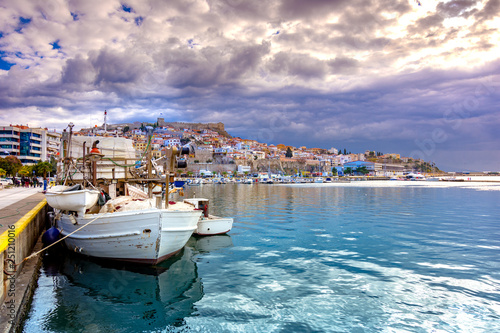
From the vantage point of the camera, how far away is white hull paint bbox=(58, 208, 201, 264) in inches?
327

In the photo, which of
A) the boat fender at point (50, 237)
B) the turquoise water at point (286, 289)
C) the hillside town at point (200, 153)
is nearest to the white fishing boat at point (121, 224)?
the boat fender at point (50, 237)

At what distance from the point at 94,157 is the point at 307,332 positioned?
8947 mm

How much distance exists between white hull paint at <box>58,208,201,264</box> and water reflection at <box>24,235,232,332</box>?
481mm

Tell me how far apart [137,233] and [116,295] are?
1623mm

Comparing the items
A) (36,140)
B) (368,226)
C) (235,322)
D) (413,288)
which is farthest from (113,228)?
(36,140)

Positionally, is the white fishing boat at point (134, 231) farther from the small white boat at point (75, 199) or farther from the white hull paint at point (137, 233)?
the small white boat at point (75, 199)

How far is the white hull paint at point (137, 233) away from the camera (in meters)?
8.30

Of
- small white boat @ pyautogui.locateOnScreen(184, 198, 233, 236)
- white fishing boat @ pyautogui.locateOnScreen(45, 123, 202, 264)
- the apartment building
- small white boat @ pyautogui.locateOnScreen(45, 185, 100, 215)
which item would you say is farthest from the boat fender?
the apartment building

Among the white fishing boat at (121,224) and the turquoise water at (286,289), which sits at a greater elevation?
the white fishing boat at (121,224)

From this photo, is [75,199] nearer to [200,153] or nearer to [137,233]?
[137,233]

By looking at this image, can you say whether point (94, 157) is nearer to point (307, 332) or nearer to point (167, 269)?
point (167, 269)

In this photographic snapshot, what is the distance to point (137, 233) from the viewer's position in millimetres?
8359

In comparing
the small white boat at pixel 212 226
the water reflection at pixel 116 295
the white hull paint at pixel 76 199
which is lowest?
the water reflection at pixel 116 295

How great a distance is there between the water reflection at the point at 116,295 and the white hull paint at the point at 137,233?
19.0 inches
